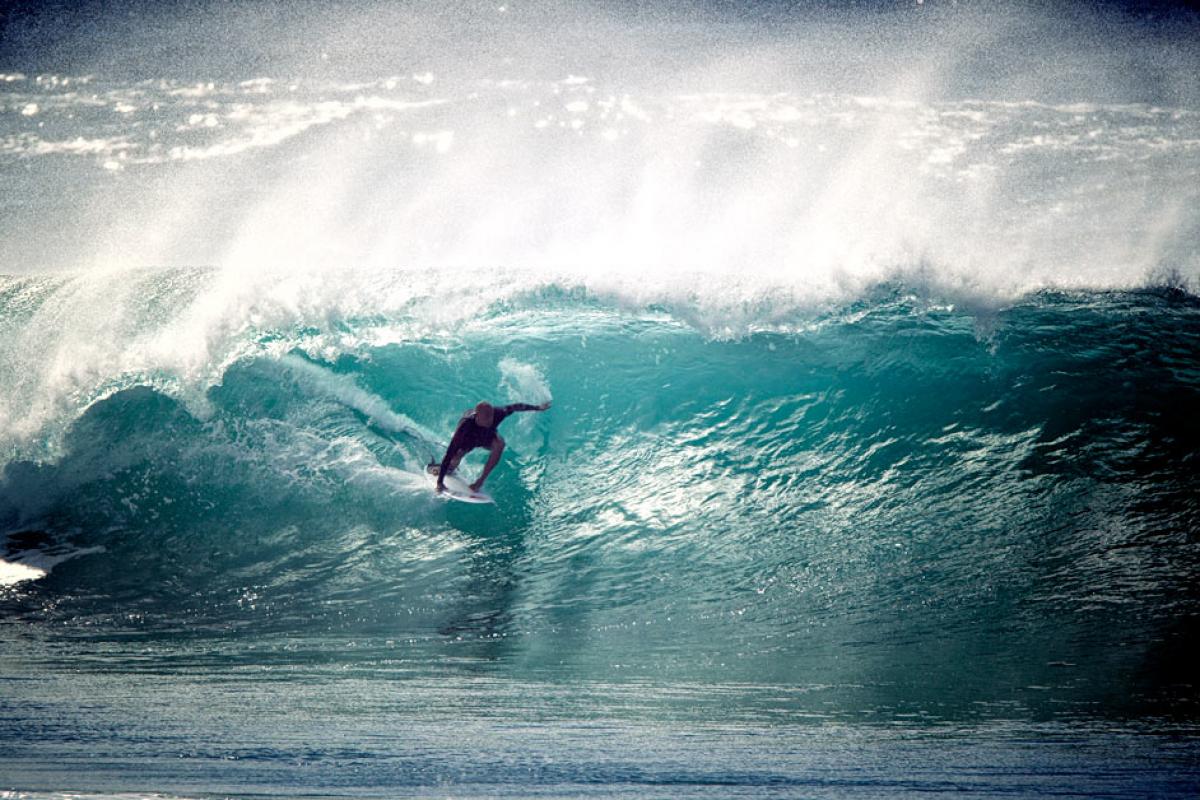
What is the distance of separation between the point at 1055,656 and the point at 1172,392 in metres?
4.73

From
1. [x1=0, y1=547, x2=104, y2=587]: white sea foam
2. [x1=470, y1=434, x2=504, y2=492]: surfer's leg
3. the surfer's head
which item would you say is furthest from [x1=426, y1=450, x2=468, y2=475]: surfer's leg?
[x1=0, y1=547, x2=104, y2=587]: white sea foam

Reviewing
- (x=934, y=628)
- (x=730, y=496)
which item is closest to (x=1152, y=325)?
(x=730, y=496)

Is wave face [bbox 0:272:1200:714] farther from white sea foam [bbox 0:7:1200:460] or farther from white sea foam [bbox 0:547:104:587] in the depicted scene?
white sea foam [bbox 0:7:1200:460]

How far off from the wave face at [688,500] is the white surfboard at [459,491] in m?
0.15

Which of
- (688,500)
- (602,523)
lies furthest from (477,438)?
(688,500)

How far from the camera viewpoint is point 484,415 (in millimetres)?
7551

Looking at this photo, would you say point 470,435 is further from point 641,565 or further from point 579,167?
point 579,167

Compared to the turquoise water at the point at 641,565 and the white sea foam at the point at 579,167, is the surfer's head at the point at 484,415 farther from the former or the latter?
the white sea foam at the point at 579,167

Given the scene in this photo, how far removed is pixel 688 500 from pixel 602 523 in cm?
78

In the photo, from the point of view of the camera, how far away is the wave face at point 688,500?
5207 millimetres

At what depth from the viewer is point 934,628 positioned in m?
5.27

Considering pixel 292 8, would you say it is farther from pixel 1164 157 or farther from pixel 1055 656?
pixel 1055 656

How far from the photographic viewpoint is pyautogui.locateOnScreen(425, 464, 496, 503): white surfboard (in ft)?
24.5

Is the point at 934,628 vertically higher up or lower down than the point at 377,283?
lower down
